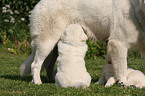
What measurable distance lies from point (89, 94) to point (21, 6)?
8.53m

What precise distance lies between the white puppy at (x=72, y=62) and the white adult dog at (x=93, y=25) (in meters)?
0.39

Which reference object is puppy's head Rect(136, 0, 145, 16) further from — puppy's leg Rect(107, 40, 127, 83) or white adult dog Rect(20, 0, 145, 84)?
puppy's leg Rect(107, 40, 127, 83)

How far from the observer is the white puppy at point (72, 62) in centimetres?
289

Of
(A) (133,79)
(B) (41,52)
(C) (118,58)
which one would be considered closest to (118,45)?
(C) (118,58)

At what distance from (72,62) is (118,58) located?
730mm

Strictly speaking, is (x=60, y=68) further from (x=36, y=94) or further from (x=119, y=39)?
(x=119, y=39)

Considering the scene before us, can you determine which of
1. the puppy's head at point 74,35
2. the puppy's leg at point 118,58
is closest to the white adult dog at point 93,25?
the puppy's leg at point 118,58

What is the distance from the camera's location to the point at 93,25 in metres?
3.47

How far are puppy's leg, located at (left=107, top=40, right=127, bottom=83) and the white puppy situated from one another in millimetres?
440

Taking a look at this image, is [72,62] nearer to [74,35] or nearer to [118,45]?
[74,35]

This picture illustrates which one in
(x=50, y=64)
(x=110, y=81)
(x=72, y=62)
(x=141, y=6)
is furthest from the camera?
(x=50, y=64)

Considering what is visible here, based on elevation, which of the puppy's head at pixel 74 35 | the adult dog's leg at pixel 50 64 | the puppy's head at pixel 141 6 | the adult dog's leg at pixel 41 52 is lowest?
the adult dog's leg at pixel 50 64

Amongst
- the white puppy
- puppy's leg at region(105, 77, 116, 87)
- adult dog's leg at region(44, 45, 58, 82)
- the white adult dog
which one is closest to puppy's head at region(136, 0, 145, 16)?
the white adult dog

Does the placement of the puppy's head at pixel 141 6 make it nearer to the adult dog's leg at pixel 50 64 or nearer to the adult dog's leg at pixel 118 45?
the adult dog's leg at pixel 118 45
